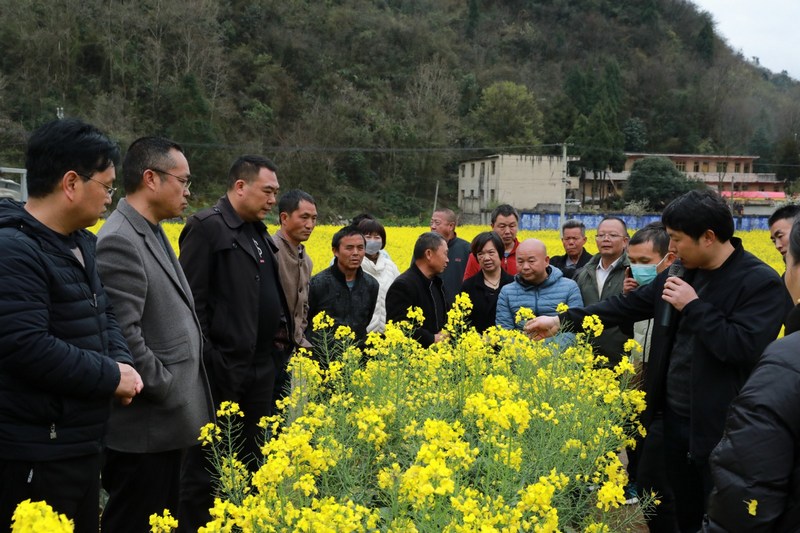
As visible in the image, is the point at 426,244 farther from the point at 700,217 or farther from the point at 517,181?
the point at 517,181

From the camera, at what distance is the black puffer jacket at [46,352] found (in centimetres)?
217

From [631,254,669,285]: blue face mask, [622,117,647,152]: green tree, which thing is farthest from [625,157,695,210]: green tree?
[631,254,669,285]: blue face mask

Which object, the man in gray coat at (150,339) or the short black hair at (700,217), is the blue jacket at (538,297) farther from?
the man in gray coat at (150,339)

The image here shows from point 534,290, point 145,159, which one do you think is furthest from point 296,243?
point 145,159

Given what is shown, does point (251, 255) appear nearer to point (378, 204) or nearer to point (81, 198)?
point (81, 198)

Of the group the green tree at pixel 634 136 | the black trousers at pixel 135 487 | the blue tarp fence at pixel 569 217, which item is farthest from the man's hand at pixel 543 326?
the green tree at pixel 634 136

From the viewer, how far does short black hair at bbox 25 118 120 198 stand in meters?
2.36

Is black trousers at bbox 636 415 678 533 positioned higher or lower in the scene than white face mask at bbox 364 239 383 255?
lower

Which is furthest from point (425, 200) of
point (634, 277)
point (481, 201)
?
point (634, 277)

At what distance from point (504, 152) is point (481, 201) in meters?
8.23

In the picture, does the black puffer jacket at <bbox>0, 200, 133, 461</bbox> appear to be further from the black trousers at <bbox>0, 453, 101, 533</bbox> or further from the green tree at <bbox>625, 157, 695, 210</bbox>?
the green tree at <bbox>625, 157, 695, 210</bbox>

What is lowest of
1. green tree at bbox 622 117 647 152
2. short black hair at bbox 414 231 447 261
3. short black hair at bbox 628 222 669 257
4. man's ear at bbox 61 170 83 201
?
short black hair at bbox 414 231 447 261

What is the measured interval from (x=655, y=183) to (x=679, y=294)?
49.5 meters

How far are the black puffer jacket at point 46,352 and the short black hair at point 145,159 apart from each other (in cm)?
65
